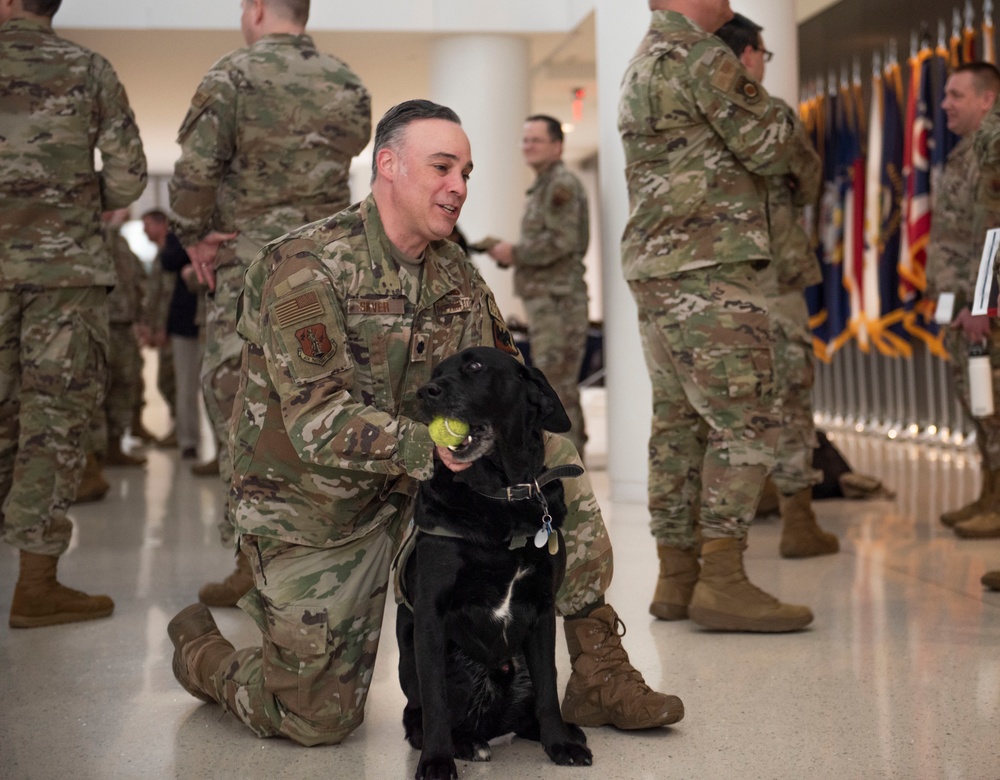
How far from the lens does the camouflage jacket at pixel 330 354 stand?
2133 millimetres

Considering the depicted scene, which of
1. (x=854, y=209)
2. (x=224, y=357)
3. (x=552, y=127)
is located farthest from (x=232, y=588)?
(x=854, y=209)

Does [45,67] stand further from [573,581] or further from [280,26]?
[573,581]

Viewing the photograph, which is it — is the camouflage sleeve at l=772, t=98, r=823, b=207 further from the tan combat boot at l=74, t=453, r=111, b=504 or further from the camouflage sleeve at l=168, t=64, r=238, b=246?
the tan combat boot at l=74, t=453, r=111, b=504

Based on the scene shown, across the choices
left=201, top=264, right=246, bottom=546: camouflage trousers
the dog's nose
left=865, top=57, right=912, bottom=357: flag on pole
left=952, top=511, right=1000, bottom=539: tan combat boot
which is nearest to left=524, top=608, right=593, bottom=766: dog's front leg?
the dog's nose

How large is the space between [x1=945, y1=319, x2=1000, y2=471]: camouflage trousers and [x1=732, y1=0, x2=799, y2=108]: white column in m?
1.26

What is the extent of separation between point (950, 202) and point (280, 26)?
2.91 m

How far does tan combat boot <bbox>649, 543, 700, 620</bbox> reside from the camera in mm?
3316

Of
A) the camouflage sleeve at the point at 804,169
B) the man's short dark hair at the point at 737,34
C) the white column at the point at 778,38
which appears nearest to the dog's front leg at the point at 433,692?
the man's short dark hair at the point at 737,34

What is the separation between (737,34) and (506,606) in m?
2.19

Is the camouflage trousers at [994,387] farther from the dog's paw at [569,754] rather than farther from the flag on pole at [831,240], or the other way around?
the flag on pole at [831,240]

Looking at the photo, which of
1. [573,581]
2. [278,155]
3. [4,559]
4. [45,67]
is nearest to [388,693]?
[573,581]

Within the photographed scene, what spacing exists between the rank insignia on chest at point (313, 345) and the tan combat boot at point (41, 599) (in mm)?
1664

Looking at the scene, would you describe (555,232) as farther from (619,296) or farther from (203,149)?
(203,149)

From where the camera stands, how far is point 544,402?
2109mm
